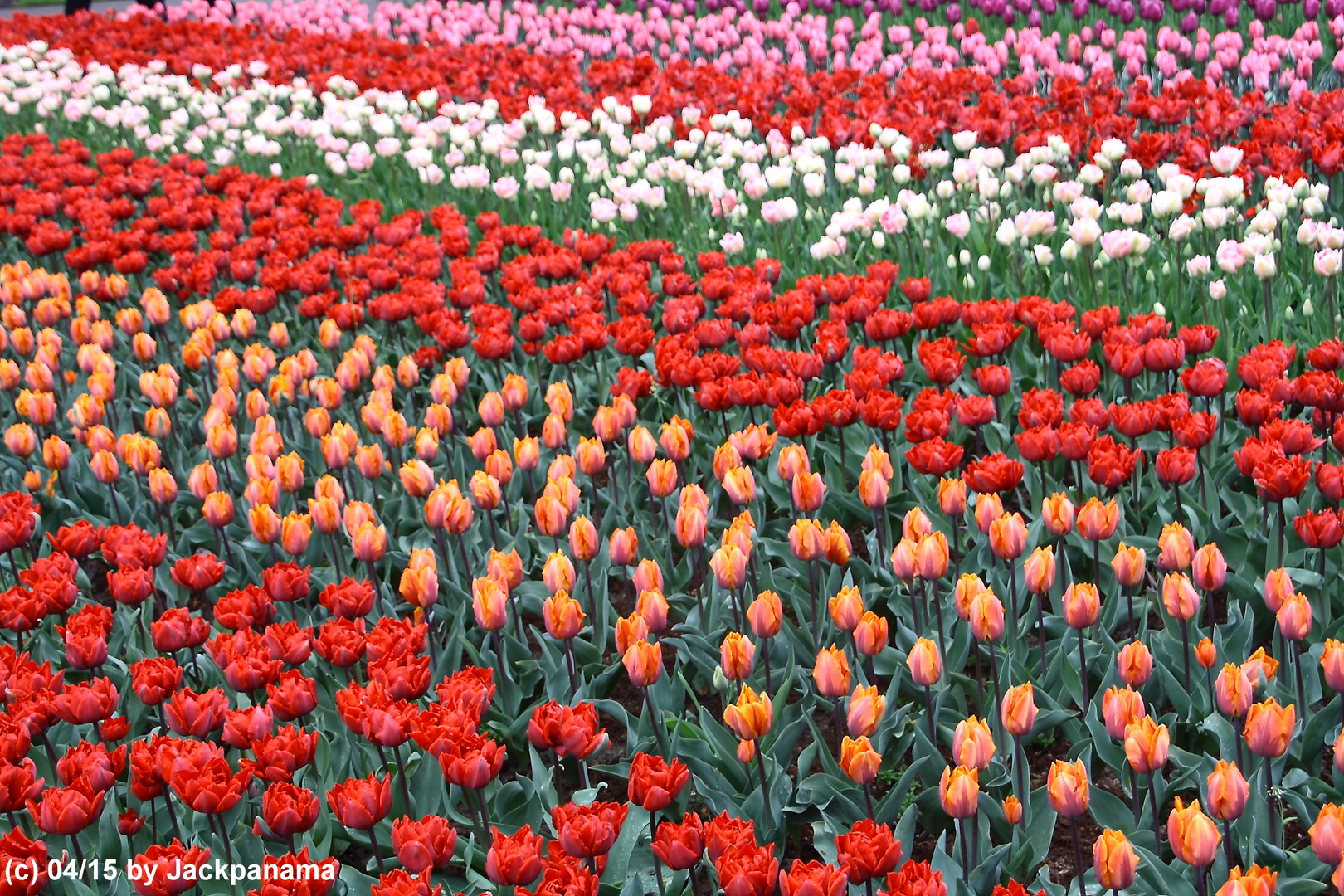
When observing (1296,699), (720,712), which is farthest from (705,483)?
(1296,699)

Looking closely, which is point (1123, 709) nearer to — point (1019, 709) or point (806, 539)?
point (1019, 709)

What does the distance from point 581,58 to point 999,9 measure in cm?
387

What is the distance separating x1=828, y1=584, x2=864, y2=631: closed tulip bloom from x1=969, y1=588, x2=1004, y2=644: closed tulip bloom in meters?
0.25

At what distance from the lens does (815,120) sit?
28.6 ft

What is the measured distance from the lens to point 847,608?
2.78 metres

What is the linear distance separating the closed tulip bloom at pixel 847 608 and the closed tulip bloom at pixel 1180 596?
0.64 meters

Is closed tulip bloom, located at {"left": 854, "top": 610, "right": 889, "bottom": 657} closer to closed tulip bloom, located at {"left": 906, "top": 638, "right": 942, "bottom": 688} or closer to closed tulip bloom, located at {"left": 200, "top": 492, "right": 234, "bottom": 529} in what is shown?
closed tulip bloom, located at {"left": 906, "top": 638, "right": 942, "bottom": 688}

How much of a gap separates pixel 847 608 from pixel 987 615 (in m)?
0.30

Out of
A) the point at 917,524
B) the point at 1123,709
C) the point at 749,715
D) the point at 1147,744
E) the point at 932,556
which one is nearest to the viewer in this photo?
the point at 1147,744

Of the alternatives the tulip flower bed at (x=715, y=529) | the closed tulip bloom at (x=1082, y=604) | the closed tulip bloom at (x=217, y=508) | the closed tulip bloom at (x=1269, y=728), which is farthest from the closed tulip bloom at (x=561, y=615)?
the closed tulip bloom at (x=1269, y=728)

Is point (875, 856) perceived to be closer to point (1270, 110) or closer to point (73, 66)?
point (1270, 110)

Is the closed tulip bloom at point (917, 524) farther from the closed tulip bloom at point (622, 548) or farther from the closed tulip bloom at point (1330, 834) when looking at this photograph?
the closed tulip bloom at point (1330, 834)

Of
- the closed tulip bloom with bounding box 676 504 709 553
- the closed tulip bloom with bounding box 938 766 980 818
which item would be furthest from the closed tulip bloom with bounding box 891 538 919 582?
the closed tulip bloom with bounding box 938 766 980 818

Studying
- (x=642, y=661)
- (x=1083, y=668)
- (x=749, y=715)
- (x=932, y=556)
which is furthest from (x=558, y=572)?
(x=1083, y=668)
